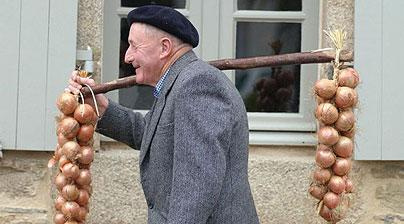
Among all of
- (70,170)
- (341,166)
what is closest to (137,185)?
(70,170)

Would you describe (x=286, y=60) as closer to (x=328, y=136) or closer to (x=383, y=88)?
(x=328, y=136)

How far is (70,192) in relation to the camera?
127 inches

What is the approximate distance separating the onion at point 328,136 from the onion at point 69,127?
0.92 metres

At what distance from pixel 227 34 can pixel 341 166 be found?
1.44 meters

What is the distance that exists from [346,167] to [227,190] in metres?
0.56

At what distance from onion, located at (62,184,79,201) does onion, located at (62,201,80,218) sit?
0.06 ft

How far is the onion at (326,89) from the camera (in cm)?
288

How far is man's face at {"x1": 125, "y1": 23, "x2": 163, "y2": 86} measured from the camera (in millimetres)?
2715

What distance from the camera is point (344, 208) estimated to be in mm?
3059

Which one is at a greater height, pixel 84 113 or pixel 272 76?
pixel 272 76

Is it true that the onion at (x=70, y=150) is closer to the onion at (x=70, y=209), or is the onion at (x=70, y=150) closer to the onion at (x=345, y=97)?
the onion at (x=70, y=209)

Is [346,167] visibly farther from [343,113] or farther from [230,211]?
[230,211]

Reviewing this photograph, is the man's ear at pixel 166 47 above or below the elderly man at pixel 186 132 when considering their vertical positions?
above

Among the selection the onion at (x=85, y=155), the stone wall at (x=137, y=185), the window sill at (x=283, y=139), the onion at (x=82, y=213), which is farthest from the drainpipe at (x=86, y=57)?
the onion at (x=82, y=213)
